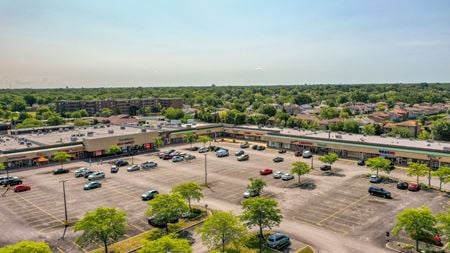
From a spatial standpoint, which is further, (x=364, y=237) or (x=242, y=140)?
(x=242, y=140)

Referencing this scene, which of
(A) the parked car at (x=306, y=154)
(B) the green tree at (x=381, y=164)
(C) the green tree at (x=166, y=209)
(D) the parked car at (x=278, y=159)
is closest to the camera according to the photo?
(C) the green tree at (x=166, y=209)

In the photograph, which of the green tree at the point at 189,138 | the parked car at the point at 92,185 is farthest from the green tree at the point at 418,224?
the green tree at the point at 189,138

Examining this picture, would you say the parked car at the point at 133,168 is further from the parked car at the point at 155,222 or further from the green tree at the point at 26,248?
the green tree at the point at 26,248

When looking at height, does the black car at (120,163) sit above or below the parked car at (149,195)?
below

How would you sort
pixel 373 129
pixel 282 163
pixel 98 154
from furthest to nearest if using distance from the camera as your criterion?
pixel 373 129 < pixel 98 154 < pixel 282 163

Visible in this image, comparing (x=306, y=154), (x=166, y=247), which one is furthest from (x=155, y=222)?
(x=306, y=154)

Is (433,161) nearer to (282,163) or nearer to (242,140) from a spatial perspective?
(282,163)

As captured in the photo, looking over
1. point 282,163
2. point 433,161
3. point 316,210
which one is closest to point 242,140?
point 282,163
